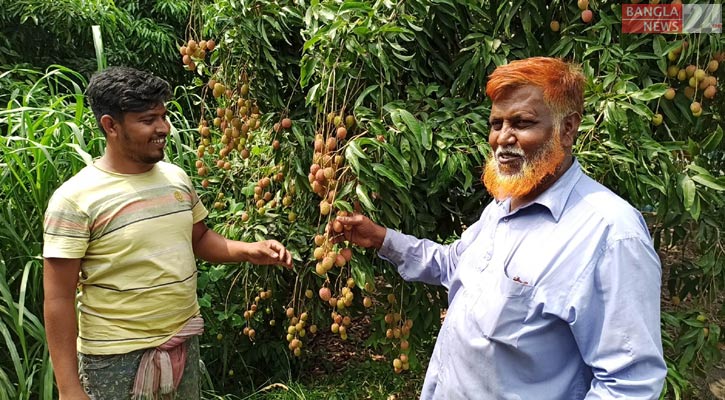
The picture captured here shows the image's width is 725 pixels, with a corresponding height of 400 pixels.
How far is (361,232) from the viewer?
172cm

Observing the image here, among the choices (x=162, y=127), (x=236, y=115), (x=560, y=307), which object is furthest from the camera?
(x=236, y=115)

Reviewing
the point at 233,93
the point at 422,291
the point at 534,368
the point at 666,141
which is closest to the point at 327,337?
the point at 422,291

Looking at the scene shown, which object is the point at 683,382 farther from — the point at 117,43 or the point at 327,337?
the point at 117,43

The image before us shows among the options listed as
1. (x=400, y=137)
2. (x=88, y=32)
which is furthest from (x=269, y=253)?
(x=88, y=32)

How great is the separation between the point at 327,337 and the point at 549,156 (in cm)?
277

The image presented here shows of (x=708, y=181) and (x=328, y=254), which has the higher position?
(x=708, y=181)

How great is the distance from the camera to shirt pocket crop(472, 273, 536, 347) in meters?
1.16

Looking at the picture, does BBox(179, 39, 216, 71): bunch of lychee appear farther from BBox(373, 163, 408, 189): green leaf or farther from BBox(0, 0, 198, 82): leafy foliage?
BBox(0, 0, 198, 82): leafy foliage

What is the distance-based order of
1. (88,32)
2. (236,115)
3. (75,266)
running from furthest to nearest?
(88,32), (236,115), (75,266)

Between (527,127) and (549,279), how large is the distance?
0.32 meters

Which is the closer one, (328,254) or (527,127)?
(527,127)

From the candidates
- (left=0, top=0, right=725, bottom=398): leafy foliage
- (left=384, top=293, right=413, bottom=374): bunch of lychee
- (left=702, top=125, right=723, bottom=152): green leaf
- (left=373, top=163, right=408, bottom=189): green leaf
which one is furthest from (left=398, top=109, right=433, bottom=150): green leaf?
(left=702, top=125, right=723, bottom=152): green leaf

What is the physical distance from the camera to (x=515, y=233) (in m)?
1.27

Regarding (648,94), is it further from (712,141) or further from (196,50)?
(196,50)
